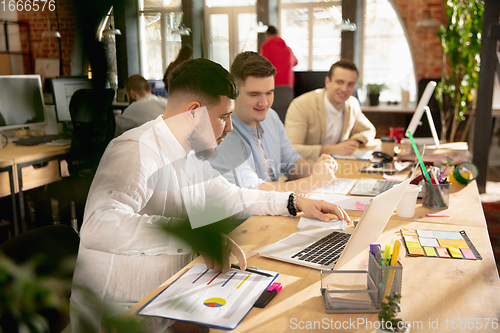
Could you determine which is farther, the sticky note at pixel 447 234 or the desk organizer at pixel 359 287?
the sticky note at pixel 447 234

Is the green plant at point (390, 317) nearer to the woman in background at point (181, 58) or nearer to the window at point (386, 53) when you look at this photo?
the woman in background at point (181, 58)

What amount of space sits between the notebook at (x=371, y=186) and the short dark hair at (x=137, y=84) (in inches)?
50.8

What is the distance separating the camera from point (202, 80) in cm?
73

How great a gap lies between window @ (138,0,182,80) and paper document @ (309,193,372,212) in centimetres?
111

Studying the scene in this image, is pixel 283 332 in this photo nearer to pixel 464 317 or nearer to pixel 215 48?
pixel 464 317

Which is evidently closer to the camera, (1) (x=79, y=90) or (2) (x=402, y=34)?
(1) (x=79, y=90)

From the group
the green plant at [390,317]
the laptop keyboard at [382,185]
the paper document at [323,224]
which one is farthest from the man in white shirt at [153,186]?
the laptop keyboard at [382,185]

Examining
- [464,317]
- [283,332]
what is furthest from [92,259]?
[464,317]

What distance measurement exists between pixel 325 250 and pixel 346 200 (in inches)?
21.5

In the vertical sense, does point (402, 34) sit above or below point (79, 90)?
above

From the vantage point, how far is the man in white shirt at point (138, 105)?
0.59 m

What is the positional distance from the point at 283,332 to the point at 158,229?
0.56m

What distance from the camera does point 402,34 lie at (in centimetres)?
644

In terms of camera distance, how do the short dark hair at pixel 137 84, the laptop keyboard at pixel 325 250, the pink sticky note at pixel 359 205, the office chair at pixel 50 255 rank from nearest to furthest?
the office chair at pixel 50 255
the short dark hair at pixel 137 84
the laptop keyboard at pixel 325 250
the pink sticky note at pixel 359 205
